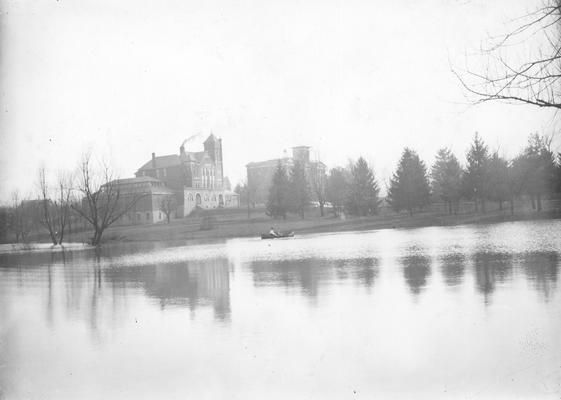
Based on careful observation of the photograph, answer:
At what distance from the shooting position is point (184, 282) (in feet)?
43.9

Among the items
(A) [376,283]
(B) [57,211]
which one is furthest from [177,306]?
(B) [57,211]

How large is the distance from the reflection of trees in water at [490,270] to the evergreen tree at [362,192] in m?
35.1

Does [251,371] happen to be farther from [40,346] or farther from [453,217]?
[453,217]

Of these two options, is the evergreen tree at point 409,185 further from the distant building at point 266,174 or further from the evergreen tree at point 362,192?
the distant building at point 266,174

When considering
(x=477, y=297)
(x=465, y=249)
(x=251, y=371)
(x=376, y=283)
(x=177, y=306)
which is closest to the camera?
(x=251, y=371)

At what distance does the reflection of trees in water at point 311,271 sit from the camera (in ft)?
39.1

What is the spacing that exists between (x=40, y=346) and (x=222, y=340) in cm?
324

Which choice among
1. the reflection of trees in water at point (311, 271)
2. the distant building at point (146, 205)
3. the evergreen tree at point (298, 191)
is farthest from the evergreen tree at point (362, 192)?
the reflection of trees in water at point (311, 271)

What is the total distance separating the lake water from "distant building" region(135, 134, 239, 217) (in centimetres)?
6442

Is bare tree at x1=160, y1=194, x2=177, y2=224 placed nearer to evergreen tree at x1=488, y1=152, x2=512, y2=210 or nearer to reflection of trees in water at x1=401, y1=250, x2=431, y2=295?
evergreen tree at x1=488, y1=152, x2=512, y2=210

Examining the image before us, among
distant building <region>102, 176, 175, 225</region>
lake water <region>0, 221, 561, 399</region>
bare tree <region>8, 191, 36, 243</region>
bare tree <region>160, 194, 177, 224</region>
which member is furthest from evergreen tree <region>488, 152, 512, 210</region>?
distant building <region>102, 176, 175, 225</region>

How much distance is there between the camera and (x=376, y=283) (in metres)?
11.3

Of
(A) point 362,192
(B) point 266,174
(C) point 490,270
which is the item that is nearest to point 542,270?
(C) point 490,270

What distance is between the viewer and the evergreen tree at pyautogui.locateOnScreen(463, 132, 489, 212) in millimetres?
42750
